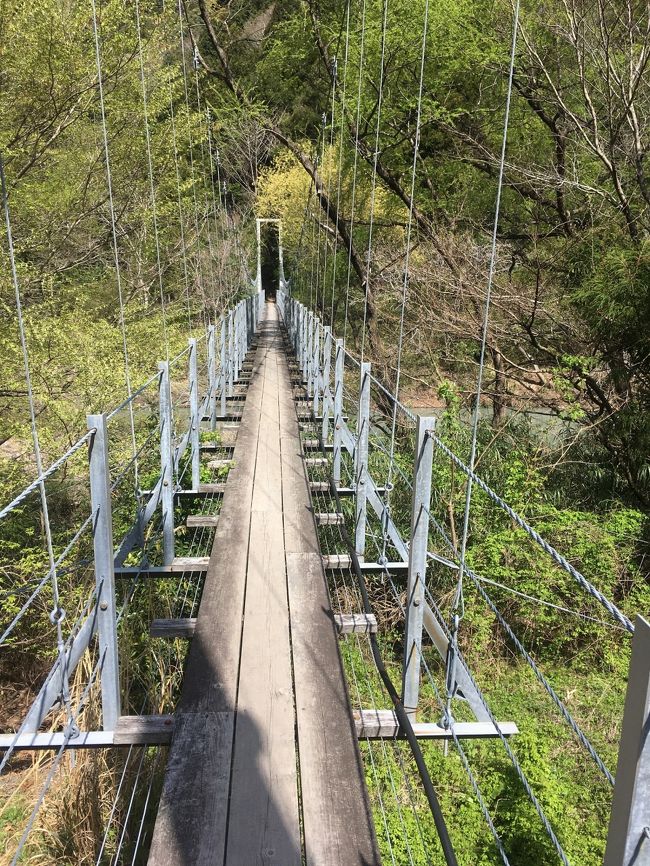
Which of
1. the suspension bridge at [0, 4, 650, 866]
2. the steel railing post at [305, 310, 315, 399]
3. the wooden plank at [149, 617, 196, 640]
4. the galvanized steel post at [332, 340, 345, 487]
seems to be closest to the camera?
the suspension bridge at [0, 4, 650, 866]

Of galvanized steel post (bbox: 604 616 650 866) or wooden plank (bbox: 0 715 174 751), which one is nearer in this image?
galvanized steel post (bbox: 604 616 650 866)

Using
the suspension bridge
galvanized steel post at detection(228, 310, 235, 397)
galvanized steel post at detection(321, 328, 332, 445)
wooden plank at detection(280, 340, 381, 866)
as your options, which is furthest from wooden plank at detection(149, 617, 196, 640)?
galvanized steel post at detection(228, 310, 235, 397)

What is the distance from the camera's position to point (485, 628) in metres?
5.49

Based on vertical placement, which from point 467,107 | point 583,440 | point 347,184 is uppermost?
point 467,107

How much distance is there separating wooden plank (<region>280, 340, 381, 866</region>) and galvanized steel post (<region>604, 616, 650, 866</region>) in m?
0.78

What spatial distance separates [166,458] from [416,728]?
144 cm

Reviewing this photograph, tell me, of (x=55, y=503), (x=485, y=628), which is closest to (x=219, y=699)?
(x=485, y=628)

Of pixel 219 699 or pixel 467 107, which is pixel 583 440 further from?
pixel 219 699

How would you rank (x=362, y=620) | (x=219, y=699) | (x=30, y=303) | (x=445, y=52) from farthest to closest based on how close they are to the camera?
1. (x=445, y=52)
2. (x=30, y=303)
3. (x=362, y=620)
4. (x=219, y=699)

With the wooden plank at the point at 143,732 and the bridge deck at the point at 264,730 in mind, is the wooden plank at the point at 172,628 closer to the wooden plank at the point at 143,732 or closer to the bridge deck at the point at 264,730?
the bridge deck at the point at 264,730

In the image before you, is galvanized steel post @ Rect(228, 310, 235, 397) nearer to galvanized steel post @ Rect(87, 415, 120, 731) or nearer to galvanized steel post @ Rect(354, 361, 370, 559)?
galvanized steel post @ Rect(354, 361, 370, 559)

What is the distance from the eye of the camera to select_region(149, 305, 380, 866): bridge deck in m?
1.43

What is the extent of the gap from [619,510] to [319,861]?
5588 millimetres

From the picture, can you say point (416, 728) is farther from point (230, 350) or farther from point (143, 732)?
point (230, 350)
